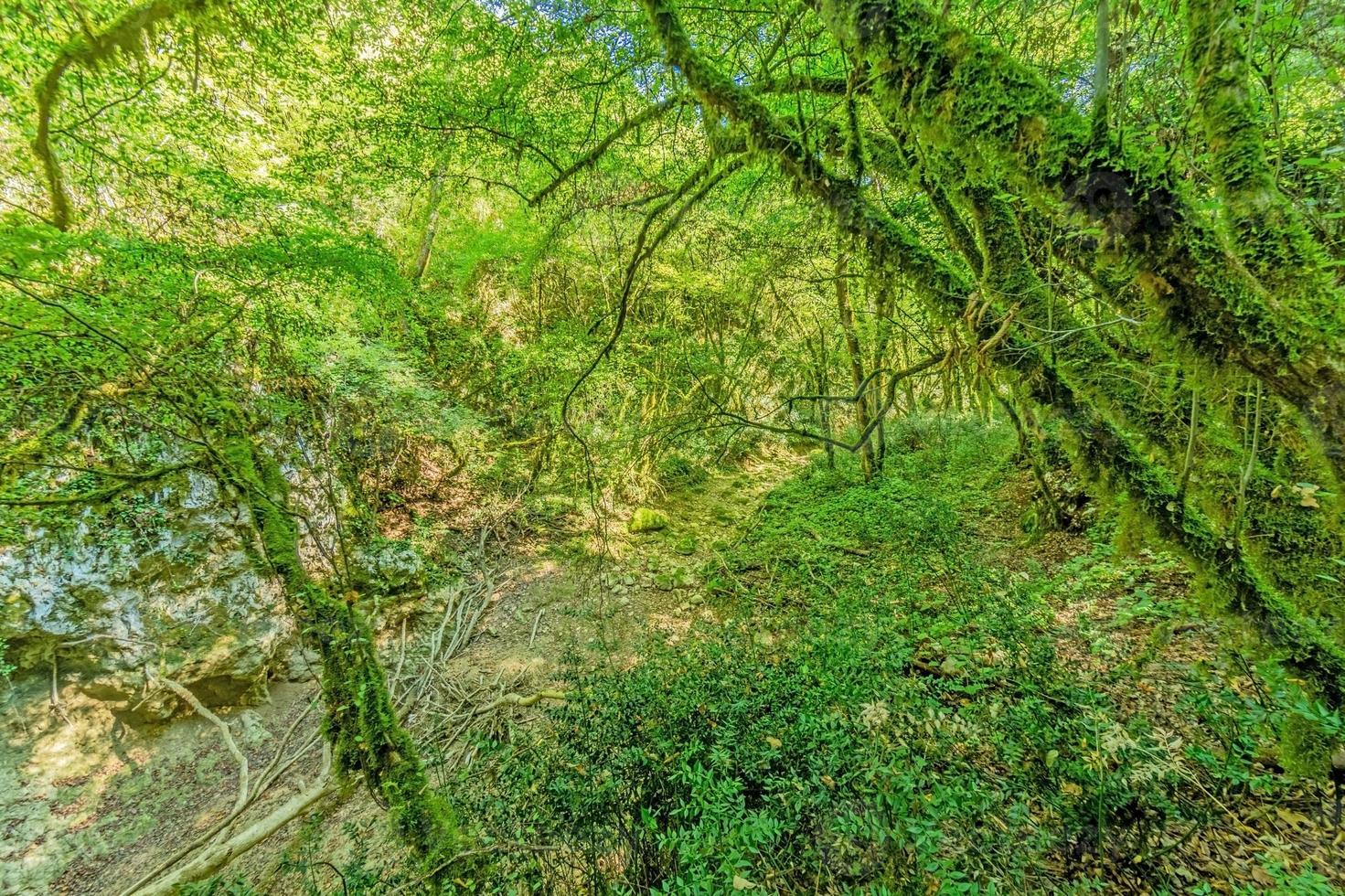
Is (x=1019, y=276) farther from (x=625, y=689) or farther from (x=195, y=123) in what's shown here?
(x=195, y=123)

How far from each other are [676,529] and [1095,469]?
6.85 meters

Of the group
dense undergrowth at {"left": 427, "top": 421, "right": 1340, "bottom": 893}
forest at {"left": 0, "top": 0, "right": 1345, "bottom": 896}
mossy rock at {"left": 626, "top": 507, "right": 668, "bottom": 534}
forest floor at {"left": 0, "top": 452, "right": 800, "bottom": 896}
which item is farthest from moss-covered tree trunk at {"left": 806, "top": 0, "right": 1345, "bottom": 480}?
mossy rock at {"left": 626, "top": 507, "right": 668, "bottom": 534}

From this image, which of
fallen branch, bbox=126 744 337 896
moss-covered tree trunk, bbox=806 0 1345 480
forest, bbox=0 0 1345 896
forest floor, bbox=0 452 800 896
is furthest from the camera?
forest floor, bbox=0 452 800 896

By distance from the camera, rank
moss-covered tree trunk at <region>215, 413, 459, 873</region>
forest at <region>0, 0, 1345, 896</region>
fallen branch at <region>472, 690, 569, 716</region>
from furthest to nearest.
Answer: fallen branch at <region>472, 690, 569, 716</region>
moss-covered tree trunk at <region>215, 413, 459, 873</region>
forest at <region>0, 0, 1345, 896</region>

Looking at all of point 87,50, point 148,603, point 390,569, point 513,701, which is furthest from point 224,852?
point 87,50

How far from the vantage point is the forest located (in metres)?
1.66

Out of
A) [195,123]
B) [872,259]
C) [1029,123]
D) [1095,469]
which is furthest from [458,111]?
[1095,469]

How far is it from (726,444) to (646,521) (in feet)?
13.5

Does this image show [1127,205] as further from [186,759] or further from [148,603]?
[148,603]

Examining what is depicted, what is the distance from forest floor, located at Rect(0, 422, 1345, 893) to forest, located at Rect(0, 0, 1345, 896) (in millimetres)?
30

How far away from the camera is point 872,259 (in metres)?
2.49

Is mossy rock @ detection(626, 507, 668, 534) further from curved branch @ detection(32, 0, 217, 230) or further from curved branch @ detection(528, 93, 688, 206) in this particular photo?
curved branch @ detection(32, 0, 217, 230)

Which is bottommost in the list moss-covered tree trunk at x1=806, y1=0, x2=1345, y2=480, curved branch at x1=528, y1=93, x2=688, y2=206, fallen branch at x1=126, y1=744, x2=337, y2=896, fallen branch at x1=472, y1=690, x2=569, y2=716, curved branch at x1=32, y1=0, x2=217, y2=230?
fallen branch at x1=472, y1=690, x2=569, y2=716

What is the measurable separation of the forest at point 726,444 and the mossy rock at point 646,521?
0.80m
